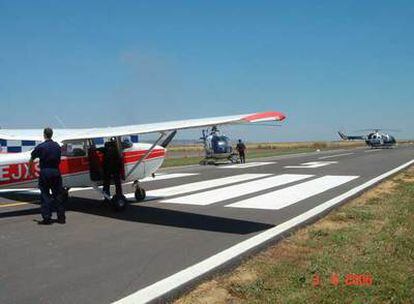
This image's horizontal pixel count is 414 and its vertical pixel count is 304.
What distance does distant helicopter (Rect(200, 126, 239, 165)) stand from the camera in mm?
34062

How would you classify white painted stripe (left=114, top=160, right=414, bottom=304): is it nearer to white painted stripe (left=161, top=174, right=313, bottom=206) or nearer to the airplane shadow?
the airplane shadow

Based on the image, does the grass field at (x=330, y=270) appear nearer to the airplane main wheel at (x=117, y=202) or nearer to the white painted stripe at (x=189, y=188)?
the airplane main wheel at (x=117, y=202)

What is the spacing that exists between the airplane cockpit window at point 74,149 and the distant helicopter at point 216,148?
21.5 m

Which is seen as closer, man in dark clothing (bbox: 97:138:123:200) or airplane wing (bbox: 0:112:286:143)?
airplane wing (bbox: 0:112:286:143)

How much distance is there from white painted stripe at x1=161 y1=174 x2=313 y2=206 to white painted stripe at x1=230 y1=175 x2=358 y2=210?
739mm

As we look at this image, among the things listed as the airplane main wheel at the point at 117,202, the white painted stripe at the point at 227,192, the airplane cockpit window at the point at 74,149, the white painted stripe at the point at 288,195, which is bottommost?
the white painted stripe at the point at 288,195

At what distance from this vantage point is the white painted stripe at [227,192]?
12.7 metres

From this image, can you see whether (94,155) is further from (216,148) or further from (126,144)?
(216,148)

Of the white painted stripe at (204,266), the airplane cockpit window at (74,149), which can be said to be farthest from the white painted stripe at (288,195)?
the airplane cockpit window at (74,149)

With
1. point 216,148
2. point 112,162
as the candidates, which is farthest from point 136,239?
point 216,148

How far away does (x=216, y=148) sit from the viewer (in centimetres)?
3406
